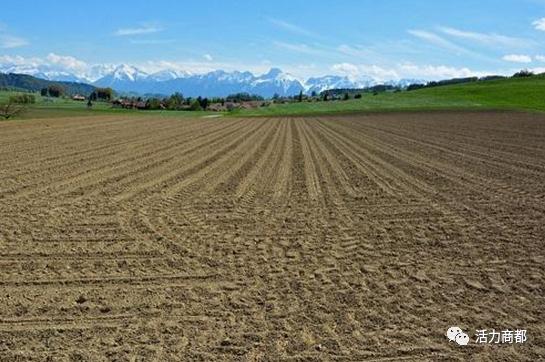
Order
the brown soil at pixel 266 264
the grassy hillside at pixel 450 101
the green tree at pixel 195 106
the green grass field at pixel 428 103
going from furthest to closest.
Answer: the green tree at pixel 195 106 < the grassy hillside at pixel 450 101 < the green grass field at pixel 428 103 < the brown soil at pixel 266 264

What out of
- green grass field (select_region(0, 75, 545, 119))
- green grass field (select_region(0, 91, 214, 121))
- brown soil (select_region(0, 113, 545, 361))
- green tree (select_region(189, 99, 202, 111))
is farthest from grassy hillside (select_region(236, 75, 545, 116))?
brown soil (select_region(0, 113, 545, 361))

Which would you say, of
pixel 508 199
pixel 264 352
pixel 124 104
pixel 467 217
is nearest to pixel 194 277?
pixel 264 352

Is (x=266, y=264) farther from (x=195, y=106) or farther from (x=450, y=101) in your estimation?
(x=195, y=106)

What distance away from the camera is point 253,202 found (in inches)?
515

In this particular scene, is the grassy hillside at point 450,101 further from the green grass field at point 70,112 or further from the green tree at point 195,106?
the green tree at point 195,106

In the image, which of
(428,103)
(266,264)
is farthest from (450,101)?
(266,264)

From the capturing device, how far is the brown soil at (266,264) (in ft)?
19.2

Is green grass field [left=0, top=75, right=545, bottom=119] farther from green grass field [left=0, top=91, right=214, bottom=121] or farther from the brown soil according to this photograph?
the brown soil

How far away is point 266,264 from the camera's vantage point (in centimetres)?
833

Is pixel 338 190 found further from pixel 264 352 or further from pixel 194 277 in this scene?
pixel 264 352

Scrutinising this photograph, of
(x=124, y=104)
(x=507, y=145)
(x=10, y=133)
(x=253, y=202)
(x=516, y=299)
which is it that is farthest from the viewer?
(x=124, y=104)

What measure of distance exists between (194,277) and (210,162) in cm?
1349

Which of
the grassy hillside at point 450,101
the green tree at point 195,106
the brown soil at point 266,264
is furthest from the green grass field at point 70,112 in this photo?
the brown soil at point 266,264

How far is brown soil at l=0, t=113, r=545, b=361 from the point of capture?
585cm
